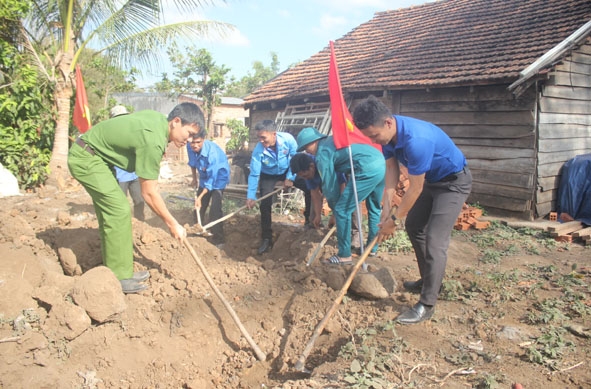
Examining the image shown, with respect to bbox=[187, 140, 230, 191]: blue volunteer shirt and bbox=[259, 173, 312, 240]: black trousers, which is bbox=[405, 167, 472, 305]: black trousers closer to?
bbox=[259, 173, 312, 240]: black trousers

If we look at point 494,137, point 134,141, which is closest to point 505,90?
point 494,137

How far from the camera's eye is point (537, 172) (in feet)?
23.5

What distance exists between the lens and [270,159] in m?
5.44

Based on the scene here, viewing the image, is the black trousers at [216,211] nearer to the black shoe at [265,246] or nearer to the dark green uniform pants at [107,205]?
the black shoe at [265,246]

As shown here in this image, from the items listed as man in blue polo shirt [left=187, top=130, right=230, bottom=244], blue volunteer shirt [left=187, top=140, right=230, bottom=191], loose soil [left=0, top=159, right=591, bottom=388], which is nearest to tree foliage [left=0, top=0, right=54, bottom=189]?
loose soil [left=0, top=159, right=591, bottom=388]

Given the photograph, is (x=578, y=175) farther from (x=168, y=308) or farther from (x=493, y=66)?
(x=168, y=308)

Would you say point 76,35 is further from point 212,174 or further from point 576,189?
point 576,189

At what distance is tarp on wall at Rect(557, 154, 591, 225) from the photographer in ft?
23.6

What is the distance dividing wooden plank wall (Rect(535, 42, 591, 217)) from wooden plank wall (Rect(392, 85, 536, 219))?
23 cm

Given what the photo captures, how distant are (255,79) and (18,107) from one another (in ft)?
106

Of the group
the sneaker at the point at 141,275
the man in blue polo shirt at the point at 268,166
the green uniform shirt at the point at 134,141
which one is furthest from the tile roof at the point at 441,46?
the sneaker at the point at 141,275

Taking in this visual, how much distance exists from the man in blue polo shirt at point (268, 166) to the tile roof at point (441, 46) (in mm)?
4088

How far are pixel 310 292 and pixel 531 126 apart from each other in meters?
5.73

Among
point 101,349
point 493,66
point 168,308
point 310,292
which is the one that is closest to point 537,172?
point 493,66
